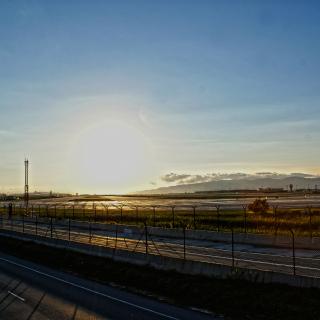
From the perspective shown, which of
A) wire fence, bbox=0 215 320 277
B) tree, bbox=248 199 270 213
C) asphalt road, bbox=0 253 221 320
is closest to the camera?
asphalt road, bbox=0 253 221 320

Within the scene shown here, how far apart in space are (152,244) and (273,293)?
1999 centimetres

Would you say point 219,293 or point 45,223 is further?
point 45,223

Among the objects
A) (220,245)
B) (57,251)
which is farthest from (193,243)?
(57,251)

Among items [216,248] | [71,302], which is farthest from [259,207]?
[71,302]

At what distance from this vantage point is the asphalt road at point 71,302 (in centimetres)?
2009

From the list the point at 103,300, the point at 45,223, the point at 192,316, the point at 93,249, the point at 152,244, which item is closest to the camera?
the point at 192,316

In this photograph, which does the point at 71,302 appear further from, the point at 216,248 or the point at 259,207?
the point at 259,207

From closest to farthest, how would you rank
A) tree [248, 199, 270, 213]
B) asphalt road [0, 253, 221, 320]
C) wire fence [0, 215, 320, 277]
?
asphalt road [0, 253, 221, 320]
wire fence [0, 215, 320, 277]
tree [248, 199, 270, 213]

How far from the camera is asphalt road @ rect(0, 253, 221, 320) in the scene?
20.1 m

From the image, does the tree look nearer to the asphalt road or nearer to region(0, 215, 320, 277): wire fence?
region(0, 215, 320, 277): wire fence

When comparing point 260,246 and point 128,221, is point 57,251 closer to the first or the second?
point 260,246

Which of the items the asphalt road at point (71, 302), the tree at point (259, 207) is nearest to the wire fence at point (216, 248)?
the asphalt road at point (71, 302)

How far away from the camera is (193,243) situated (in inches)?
1654

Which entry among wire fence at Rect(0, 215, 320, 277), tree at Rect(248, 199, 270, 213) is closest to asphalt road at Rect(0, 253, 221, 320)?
wire fence at Rect(0, 215, 320, 277)
